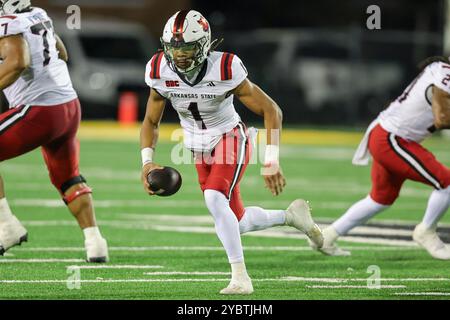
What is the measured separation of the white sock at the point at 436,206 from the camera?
8.80 m

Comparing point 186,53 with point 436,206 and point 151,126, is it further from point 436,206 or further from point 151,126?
point 436,206

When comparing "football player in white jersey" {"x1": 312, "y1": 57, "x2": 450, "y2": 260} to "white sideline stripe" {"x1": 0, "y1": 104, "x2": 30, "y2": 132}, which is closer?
"white sideline stripe" {"x1": 0, "y1": 104, "x2": 30, "y2": 132}

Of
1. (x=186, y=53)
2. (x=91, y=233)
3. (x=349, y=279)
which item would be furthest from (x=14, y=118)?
(x=349, y=279)

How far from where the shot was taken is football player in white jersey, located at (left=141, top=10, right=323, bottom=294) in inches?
286

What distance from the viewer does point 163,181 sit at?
7.30 m

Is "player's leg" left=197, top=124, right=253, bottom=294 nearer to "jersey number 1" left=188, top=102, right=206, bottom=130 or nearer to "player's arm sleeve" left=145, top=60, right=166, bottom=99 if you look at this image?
"jersey number 1" left=188, top=102, right=206, bottom=130

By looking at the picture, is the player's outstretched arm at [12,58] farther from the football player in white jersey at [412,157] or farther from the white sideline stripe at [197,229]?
the white sideline stripe at [197,229]

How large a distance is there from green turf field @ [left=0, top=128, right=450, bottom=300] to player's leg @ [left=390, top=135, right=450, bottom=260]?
0.39 ft

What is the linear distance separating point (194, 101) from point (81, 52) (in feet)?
53.2

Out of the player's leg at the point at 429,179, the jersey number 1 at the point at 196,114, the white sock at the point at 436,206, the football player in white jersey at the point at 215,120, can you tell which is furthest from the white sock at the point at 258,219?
the white sock at the point at 436,206

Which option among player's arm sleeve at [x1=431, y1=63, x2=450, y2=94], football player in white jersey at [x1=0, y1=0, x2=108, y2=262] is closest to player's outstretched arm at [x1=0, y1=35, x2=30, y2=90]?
football player in white jersey at [x1=0, y1=0, x2=108, y2=262]

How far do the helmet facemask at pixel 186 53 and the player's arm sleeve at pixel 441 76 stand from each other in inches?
76.1

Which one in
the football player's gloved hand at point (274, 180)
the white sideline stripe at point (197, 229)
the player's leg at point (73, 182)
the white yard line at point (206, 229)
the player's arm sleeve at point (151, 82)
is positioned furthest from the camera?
the white yard line at point (206, 229)
